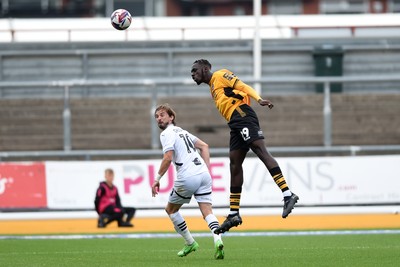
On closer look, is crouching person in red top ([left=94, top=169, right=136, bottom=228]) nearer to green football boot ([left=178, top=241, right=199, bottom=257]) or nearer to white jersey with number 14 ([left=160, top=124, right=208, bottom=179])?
green football boot ([left=178, top=241, right=199, bottom=257])

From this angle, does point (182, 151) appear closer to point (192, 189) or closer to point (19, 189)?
point (192, 189)

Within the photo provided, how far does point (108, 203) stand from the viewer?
2019 cm

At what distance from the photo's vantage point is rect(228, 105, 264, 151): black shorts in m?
13.3

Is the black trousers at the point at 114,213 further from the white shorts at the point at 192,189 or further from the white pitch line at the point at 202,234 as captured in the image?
the white shorts at the point at 192,189

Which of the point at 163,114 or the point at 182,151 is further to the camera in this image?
the point at 182,151

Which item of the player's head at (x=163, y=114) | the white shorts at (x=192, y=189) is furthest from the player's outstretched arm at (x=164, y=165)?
the player's head at (x=163, y=114)

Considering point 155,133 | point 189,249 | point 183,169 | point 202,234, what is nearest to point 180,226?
point 189,249

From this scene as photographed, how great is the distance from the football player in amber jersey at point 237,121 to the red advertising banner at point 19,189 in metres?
9.33

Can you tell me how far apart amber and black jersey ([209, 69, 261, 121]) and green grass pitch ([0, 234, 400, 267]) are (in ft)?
6.43

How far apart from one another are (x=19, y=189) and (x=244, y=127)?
988 cm

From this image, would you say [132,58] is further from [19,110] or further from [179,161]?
[179,161]

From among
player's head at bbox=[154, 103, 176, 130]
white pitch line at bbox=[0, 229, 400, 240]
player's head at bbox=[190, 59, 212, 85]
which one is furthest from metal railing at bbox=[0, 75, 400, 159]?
player's head at bbox=[154, 103, 176, 130]

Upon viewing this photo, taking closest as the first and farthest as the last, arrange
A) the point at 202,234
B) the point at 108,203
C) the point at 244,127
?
the point at 244,127 → the point at 202,234 → the point at 108,203

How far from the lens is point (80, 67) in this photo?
1117 inches
